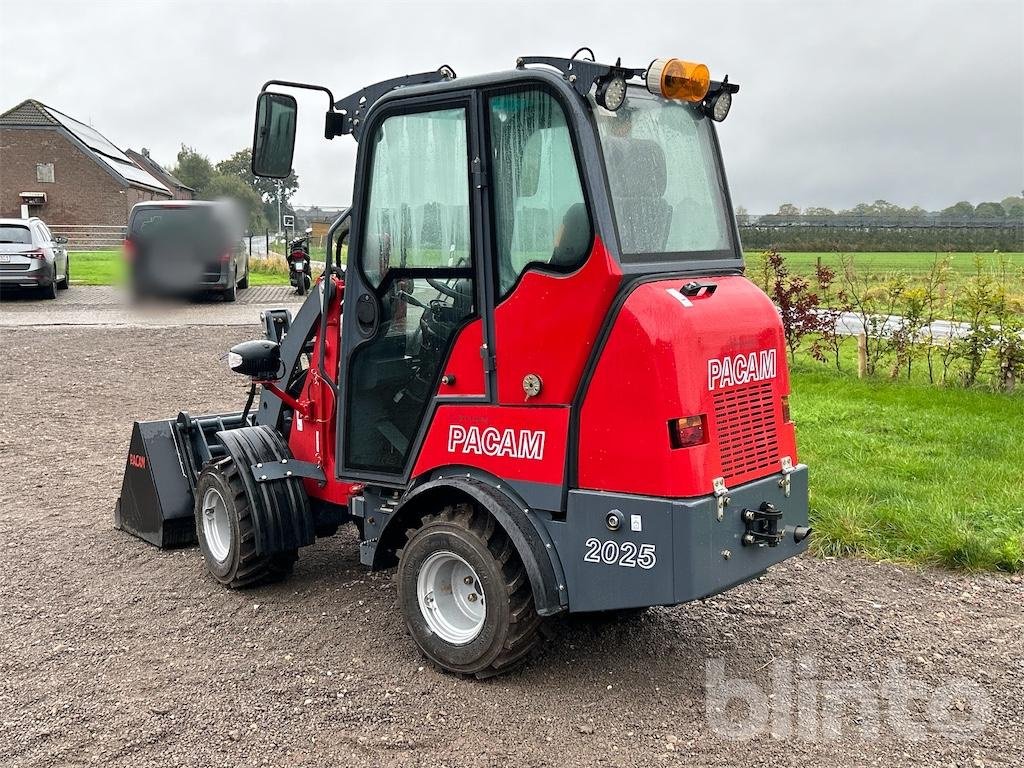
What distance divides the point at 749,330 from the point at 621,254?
685 millimetres

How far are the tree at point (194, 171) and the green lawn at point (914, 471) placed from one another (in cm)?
514

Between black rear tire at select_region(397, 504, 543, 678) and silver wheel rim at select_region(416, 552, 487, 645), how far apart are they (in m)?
0.02

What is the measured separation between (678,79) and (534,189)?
2.32 feet

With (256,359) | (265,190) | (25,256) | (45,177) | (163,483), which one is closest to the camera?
(256,359)

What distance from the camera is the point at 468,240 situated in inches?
173

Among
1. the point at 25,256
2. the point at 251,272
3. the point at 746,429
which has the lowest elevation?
the point at 746,429

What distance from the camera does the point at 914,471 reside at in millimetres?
7898

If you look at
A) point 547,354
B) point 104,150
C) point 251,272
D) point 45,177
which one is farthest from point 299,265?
point 45,177

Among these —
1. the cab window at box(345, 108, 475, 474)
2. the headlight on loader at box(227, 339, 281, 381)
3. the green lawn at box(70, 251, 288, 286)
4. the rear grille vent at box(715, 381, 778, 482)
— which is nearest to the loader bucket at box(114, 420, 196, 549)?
the headlight on loader at box(227, 339, 281, 381)

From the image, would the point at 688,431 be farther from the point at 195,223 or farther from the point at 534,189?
the point at 195,223

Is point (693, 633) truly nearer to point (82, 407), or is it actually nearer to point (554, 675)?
point (554, 675)

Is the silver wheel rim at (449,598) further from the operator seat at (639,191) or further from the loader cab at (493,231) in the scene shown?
the operator seat at (639,191)

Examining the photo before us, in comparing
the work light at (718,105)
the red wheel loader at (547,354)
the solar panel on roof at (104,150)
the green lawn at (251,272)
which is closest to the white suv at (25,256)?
the green lawn at (251,272)

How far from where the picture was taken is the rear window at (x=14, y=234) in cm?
1977
